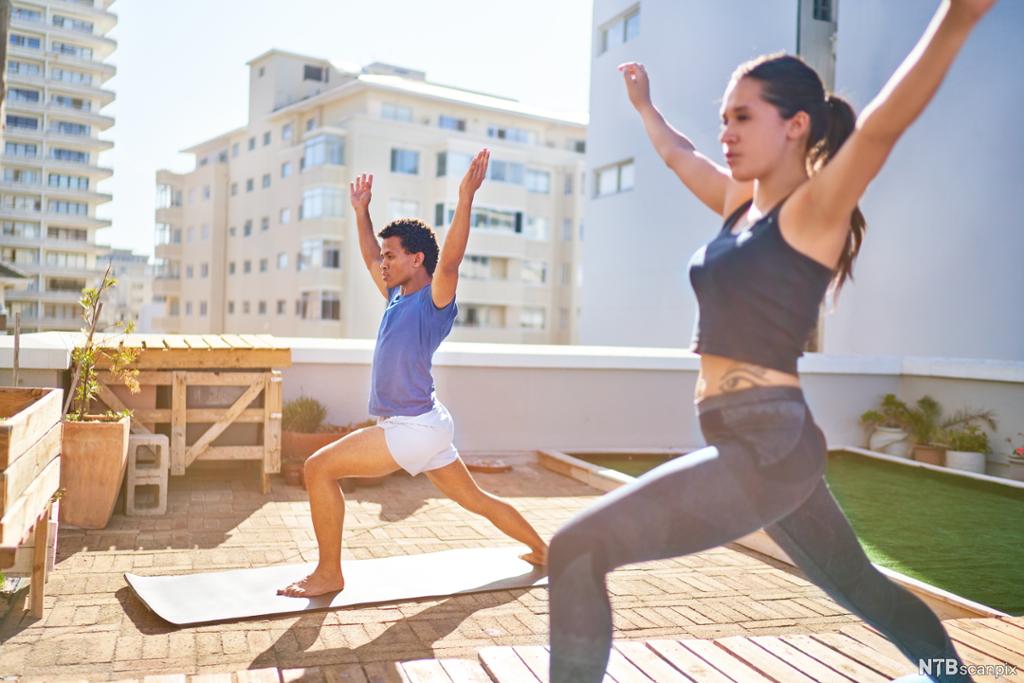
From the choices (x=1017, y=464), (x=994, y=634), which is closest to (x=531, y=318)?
(x=1017, y=464)

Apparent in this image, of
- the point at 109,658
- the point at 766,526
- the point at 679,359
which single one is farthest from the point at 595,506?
the point at 679,359

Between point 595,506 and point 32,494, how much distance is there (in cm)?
228

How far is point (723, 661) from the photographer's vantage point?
3.68 meters

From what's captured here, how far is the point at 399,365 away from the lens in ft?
15.0

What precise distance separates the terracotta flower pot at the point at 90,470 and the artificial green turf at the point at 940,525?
186 inches

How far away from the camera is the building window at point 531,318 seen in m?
51.6

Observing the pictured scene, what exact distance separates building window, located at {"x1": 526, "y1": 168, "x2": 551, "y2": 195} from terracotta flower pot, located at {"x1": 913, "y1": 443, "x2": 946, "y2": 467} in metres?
42.2

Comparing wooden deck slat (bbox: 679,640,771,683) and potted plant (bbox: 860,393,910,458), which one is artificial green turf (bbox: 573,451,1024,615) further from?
wooden deck slat (bbox: 679,640,771,683)

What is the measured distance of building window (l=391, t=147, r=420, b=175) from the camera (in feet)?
158

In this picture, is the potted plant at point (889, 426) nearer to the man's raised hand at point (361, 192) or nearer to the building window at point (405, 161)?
the man's raised hand at point (361, 192)

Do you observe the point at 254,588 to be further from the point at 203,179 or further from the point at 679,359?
the point at 203,179

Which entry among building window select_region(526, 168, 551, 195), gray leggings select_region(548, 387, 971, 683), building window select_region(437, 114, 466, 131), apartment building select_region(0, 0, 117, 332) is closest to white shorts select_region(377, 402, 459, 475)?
gray leggings select_region(548, 387, 971, 683)

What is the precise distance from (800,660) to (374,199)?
1737 inches

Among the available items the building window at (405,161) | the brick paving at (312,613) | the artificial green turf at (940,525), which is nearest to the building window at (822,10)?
the artificial green turf at (940,525)
